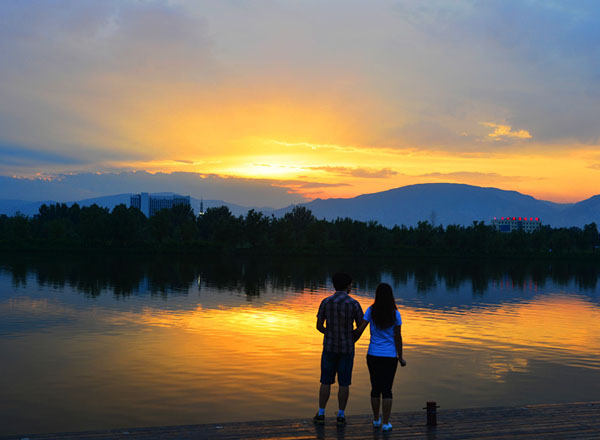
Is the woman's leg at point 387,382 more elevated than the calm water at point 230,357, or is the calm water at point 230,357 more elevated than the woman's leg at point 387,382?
the woman's leg at point 387,382

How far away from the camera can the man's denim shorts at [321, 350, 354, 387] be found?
10492mm

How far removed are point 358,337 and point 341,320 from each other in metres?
0.45

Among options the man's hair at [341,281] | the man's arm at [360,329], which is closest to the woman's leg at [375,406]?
the man's arm at [360,329]

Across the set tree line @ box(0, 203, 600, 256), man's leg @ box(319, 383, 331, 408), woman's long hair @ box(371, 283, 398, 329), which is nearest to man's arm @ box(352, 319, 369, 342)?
woman's long hair @ box(371, 283, 398, 329)

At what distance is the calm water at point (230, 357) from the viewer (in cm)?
1469

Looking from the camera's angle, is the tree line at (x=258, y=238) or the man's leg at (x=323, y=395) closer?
the man's leg at (x=323, y=395)

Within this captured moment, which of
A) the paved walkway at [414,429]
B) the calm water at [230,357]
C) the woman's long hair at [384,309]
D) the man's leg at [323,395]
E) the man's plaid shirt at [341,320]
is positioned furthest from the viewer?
the calm water at [230,357]

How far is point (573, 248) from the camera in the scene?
Answer: 171 m

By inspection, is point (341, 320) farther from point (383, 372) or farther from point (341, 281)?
point (383, 372)

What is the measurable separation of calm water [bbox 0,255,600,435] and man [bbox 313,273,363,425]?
3.94 metres

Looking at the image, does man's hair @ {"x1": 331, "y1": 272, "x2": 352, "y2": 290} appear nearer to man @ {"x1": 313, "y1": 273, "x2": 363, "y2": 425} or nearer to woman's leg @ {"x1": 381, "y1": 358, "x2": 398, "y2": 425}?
man @ {"x1": 313, "y1": 273, "x2": 363, "y2": 425}

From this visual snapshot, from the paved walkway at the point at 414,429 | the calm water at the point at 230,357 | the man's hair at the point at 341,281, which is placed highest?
the man's hair at the point at 341,281

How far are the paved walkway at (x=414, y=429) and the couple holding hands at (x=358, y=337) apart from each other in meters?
0.37

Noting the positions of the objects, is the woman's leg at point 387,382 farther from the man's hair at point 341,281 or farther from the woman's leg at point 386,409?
the man's hair at point 341,281
